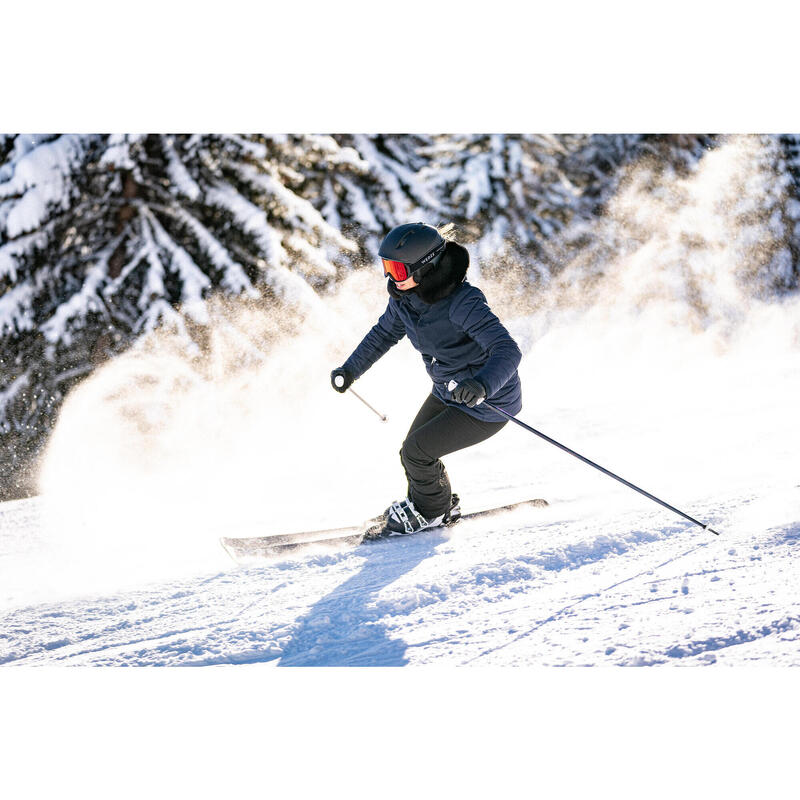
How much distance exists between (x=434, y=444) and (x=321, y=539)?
0.63 m

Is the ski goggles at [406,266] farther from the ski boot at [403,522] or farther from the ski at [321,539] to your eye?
the ski at [321,539]

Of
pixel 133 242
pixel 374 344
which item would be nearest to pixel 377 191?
pixel 133 242

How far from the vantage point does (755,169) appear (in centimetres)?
375

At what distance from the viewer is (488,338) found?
2.52m

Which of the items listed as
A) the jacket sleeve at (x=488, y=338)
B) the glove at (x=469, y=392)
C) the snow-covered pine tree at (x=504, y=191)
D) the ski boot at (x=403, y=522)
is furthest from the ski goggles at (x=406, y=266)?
the snow-covered pine tree at (x=504, y=191)

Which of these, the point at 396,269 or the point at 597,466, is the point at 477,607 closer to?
the point at 597,466

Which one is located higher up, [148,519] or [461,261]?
[461,261]

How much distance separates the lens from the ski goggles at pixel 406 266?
254 cm

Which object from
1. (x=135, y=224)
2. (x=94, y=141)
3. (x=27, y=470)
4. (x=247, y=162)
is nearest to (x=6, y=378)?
(x=27, y=470)

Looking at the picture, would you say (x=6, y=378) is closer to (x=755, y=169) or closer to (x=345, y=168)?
(x=345, y=168)

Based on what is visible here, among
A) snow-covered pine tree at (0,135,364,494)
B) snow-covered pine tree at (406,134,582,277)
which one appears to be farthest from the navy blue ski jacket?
snow-covered pine tree at (0,135,364,494)

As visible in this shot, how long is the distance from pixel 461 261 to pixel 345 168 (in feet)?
6.33
